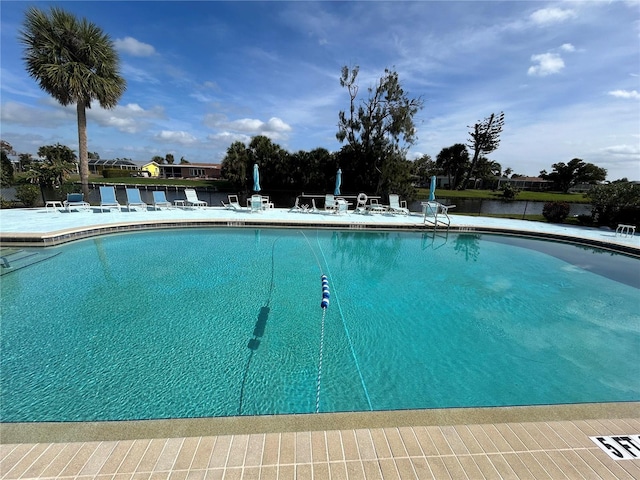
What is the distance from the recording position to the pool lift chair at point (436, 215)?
12516 mm

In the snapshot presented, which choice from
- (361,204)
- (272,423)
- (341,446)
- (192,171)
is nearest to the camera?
(341,446)

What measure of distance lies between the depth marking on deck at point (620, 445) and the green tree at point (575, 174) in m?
69.2

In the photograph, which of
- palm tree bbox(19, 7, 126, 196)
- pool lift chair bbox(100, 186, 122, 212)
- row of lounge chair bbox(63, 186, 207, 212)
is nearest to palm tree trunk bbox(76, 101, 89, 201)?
palm tree bbox(19, 7, 126, 196)

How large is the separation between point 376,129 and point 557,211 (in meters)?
10.9

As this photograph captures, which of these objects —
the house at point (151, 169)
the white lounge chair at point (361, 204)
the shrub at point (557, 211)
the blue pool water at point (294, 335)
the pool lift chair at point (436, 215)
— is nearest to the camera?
the blue pool water at point (294, 335)

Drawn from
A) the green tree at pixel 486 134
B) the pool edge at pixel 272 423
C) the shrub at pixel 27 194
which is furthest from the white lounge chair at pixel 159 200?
the green tree at pixel 486 134

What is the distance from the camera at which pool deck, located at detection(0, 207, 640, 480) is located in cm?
180

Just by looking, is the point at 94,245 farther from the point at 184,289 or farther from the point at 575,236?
the point at 575,236

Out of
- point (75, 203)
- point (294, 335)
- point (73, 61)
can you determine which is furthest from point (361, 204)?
point (73, 61)

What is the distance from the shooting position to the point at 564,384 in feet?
11.6

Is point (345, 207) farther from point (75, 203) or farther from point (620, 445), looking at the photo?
point (620, 445)

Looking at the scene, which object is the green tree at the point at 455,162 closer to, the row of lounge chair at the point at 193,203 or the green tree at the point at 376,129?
the green tree at the point at 376,129

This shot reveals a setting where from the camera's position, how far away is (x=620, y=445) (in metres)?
2.10

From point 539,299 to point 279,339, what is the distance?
17.8 feet
